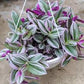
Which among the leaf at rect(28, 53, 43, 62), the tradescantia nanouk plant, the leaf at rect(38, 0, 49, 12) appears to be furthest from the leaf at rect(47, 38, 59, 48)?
the leaf at rect(38, 0, 49, 12)

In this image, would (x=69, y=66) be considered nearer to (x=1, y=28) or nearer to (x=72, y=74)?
(x=72, y=74)

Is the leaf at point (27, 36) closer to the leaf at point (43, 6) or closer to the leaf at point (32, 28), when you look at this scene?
the leaf at point (32, 28)

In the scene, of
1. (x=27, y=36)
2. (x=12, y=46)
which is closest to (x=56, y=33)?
(x=27, y=36)

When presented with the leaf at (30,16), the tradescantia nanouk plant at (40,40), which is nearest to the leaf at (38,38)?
the tradescantia nanouk plant at (40,40)

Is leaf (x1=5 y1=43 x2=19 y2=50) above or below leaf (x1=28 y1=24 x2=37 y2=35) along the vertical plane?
below

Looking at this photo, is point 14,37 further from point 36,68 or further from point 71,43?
point 71,43

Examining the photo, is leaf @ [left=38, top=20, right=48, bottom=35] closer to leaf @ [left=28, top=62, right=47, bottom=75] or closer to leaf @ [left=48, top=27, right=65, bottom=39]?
leaf @ [left=48, top=27, right=65, bottom=39]

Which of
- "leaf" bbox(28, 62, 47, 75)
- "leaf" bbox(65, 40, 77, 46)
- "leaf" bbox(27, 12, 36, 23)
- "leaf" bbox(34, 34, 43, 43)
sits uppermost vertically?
"leaf" bbox(27, 12, 36, 23)
